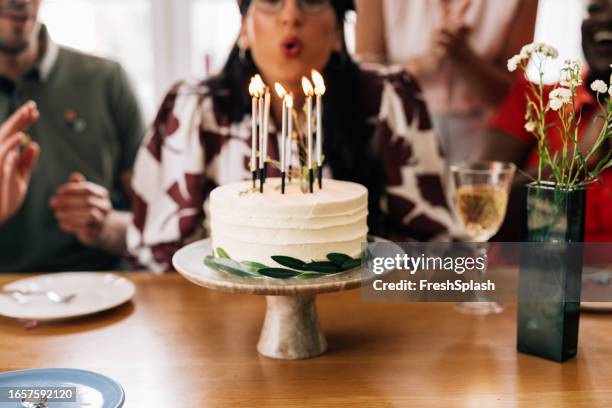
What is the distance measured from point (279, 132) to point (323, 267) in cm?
90

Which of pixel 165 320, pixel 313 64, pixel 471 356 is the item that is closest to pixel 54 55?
pixel 313 64

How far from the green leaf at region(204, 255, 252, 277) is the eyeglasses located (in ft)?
2.78

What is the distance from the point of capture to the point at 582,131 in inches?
82.9

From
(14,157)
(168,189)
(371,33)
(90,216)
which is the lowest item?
(90,216)

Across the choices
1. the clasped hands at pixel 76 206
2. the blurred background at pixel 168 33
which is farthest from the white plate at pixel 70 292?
the blurred background at pixel 168 33

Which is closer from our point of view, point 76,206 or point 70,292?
point 70,292

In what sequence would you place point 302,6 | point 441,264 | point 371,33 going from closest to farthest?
point 441,264
point 302,6
point 371,33

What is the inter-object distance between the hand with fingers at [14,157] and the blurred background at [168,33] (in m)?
0.76

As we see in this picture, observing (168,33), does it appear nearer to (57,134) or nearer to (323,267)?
(57,134)

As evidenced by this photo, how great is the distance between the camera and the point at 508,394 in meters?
0.92

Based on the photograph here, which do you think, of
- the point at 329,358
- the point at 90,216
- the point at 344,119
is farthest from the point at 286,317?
the point at 90,216

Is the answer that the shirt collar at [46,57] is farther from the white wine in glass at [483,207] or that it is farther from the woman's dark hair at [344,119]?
the white wine in glass at [483,207]

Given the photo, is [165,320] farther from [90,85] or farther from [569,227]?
[90,85]

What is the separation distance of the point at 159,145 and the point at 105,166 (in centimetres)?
46
